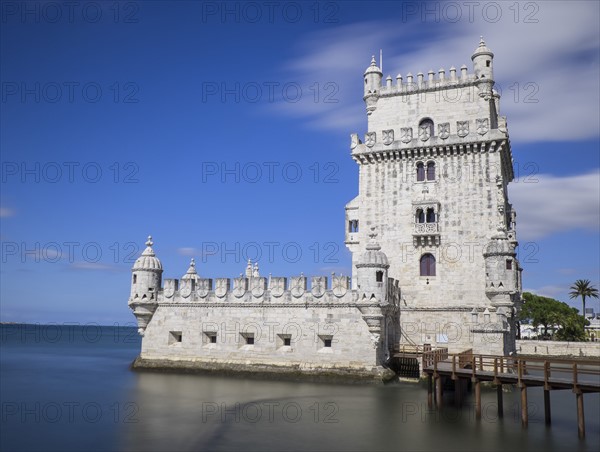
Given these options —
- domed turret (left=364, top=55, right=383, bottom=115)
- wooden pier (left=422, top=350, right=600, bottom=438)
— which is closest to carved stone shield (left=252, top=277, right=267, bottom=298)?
wooden pier (left=422, top=350, right=600, bottom=438)

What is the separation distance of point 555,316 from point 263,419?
166 ft

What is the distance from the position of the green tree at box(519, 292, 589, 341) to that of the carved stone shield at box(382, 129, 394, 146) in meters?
35.2

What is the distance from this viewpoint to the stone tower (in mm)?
33906

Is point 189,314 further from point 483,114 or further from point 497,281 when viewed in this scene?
point 483,114

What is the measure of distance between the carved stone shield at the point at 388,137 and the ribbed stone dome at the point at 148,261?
17.4 m

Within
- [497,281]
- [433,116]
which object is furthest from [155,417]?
[433,116]

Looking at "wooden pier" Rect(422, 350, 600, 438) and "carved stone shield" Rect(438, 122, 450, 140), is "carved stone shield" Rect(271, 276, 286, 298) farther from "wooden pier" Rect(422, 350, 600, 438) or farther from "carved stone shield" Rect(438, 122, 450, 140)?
"carved stone shield" Rect(438, 122, 450, 140)

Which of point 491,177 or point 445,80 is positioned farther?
point 445,80

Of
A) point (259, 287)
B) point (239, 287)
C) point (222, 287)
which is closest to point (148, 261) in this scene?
point (222, 287)

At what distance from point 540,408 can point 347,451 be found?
12427 mm

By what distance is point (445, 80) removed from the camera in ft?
120

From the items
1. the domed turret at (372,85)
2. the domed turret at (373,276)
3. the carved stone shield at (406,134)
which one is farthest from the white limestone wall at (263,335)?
the domed turret at (372,85)

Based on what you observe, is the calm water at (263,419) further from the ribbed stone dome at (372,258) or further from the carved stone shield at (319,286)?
the ribbed stone dome at (372,258)

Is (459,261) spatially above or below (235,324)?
above
